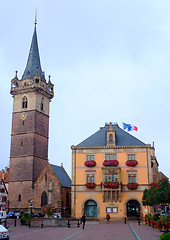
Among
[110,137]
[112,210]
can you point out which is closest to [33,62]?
[110,137]

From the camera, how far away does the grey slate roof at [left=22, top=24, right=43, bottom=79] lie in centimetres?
7056

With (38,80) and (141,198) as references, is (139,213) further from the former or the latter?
(38,80)

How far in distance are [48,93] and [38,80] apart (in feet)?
13.1

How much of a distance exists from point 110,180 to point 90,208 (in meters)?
5.35

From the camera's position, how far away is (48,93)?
7056 centimetres

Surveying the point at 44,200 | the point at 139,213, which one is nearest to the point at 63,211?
Answer: the point at 44,200

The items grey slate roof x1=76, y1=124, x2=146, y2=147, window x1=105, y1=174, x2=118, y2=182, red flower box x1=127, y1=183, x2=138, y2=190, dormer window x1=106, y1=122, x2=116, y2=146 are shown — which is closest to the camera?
red flower box x1=127, y1=183, x2=138, y2=190

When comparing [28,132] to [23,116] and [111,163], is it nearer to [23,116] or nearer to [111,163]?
[23,116]

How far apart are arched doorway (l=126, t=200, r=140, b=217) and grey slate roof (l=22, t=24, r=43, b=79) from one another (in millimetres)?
36071

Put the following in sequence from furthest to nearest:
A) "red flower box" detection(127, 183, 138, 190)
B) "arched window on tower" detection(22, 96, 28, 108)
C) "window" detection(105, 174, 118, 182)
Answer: "arched window on tower" detection(22, 96, 28, 108), "window" detection(105, 174, 118, 182), "red flower box" detection(127, 183, 138, 190)

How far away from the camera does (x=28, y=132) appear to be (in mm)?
64312

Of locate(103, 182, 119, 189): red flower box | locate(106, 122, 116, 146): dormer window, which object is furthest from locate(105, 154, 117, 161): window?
locate(103, 182, 119, 189): red flower box

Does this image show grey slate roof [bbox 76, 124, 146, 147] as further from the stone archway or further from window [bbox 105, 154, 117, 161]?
the stone archway

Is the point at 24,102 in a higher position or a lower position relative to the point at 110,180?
higher
